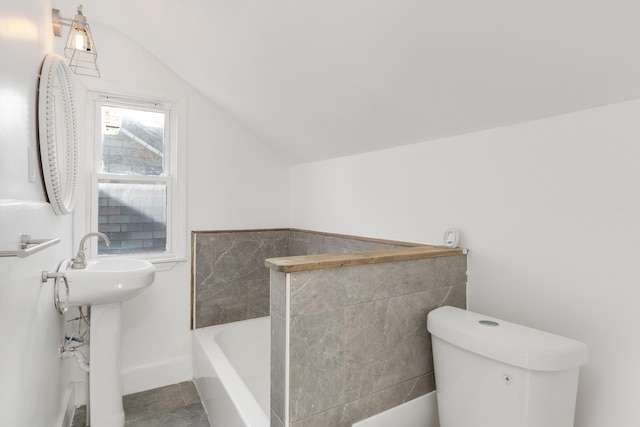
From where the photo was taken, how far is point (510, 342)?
1.19 meters

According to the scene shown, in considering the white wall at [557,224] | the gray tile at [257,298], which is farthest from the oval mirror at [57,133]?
the white wall at [557,224]

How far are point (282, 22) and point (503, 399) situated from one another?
1.71 metres

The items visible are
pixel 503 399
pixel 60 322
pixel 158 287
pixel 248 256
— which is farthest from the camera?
pixel 248 256

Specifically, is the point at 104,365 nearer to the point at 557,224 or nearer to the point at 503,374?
→ the point at 503,374

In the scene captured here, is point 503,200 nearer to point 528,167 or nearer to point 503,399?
point 528,167

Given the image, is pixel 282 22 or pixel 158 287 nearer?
pixel 282 22

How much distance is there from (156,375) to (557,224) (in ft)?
8.85

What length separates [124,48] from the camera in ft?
8.00

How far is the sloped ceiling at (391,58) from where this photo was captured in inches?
43.5

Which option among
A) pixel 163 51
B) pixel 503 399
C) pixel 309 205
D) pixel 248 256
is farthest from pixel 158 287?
pixel 503 399

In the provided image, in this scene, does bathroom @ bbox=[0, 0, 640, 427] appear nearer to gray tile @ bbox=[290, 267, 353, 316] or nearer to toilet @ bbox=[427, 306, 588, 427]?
toilet @ bbox=[427, 306, 588, 427]

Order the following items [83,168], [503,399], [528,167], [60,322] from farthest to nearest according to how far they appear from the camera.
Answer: [83,168] < [60,322] < [528,167] < [503,399]

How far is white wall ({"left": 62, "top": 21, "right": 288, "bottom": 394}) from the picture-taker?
8.01ft

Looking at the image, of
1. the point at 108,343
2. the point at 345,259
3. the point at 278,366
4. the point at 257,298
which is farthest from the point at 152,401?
the point at 345,259
